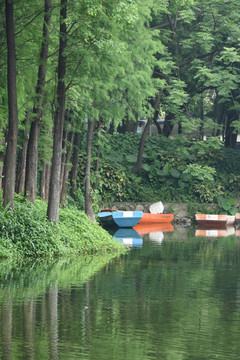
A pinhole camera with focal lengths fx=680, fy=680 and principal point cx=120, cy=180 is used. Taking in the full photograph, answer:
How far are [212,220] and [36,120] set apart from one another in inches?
922

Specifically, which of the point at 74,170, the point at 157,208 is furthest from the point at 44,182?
the point at 157,208

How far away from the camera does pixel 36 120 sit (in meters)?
20.5

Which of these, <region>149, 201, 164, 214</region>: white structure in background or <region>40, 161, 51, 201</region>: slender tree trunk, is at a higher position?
<region>40, 161, 51, 201</region>: slender tree trunk

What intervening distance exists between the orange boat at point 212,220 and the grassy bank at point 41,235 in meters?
20.5

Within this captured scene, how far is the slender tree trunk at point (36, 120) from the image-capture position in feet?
63.7

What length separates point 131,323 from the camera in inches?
389

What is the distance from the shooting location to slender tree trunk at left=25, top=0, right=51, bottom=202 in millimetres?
19406

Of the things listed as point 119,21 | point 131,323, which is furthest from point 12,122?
point 131,323

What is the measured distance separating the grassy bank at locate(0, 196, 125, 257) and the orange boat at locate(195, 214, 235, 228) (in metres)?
20.5

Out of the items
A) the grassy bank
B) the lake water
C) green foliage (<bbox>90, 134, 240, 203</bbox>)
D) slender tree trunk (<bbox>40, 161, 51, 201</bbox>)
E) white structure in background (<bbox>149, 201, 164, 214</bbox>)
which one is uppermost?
green foliage (<bbox>90, 134, 240, 203</bbox>)

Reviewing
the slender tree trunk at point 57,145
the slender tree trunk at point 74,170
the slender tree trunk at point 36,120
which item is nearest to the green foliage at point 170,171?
Answer: the slender tree trunk at point 74,170

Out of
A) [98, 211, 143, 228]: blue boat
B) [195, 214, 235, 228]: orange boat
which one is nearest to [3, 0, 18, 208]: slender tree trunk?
[98, 211, 143, 228]: blue boat

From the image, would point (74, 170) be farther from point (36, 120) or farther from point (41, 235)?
point (41, 235)

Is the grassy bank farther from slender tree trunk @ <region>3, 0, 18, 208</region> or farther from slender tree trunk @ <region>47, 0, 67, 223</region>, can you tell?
slender tree trunk @ <region>3, 0, 18, 208</region>
